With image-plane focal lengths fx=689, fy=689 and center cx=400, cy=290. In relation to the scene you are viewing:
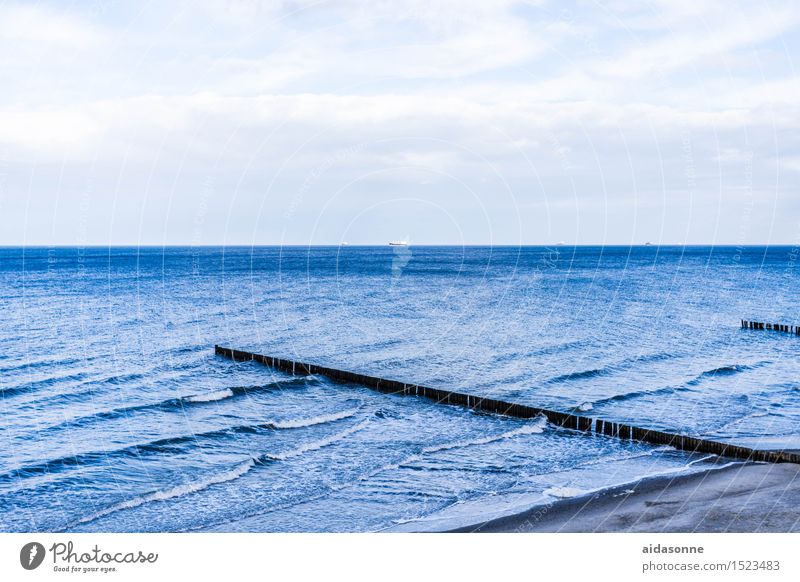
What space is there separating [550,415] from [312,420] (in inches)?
413

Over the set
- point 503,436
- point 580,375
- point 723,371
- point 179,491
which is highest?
point 723,371

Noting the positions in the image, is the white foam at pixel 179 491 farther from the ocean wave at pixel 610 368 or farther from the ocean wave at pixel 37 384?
the ocean wave at pixel 610 368

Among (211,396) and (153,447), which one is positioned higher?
A: (211,396)

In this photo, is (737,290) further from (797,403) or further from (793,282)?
(797,403)

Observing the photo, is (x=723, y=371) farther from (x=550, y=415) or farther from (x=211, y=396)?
(x=211, y=396)

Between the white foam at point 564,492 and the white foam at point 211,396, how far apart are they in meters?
18.8

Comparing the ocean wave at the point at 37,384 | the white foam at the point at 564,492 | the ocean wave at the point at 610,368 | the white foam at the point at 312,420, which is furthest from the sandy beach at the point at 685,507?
the ocean wave at the point at 37,384

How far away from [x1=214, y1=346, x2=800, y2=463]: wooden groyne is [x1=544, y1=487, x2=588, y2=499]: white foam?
6.05 m

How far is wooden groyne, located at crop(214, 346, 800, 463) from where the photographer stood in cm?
2375

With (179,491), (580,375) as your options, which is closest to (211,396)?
(179,491)

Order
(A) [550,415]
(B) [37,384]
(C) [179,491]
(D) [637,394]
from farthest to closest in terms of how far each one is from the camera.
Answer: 1. (B) [37,384]
2. (D) [637,394]
3. (A) [550,415]
4. (C) [179,491]

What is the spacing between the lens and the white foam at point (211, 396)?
3416 cm

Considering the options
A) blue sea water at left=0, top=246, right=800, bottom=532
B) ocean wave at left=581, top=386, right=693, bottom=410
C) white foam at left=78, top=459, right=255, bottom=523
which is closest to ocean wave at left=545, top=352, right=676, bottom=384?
blue sea water at left=0, top=246, right=800, bottom=532

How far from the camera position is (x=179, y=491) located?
2225 cm
